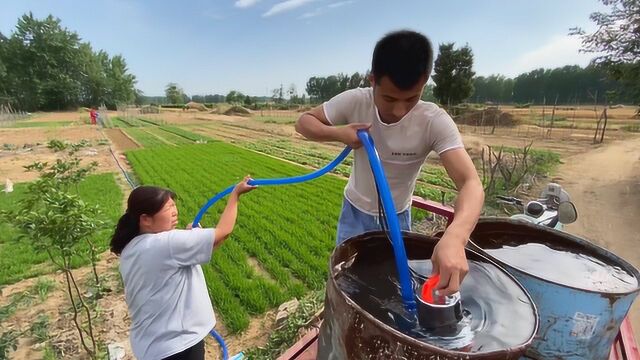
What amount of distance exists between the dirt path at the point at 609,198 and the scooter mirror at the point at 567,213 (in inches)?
67.6

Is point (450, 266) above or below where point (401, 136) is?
below

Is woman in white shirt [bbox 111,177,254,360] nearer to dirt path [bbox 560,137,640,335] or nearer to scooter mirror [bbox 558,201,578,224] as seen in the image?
scooter mirror [bbox 558,201,578,224]

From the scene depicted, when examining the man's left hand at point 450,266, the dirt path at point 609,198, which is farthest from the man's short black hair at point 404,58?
the dirt path at point 609,198

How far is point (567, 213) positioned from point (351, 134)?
1809 millimetres

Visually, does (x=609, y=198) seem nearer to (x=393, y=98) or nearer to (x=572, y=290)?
(x=572, y=290)

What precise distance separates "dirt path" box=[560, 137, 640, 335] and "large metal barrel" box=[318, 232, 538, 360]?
3.07m

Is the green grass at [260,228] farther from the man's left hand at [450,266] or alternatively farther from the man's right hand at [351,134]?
the man's left hand at [450,266]

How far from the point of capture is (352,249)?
118 centimetres

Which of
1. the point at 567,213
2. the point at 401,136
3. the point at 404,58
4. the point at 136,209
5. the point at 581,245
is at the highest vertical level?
the point at 404,58

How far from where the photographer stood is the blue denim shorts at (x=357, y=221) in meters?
1.57

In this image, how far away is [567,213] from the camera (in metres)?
2.20

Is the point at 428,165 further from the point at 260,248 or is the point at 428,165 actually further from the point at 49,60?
the point at 49,60

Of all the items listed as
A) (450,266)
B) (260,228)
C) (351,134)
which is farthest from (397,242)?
(260,228)

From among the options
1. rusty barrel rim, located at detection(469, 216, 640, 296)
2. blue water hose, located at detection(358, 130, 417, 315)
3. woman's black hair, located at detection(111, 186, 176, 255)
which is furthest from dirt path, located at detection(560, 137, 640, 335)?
woman's black hair, located at detection(111, 186, 176, 255)
